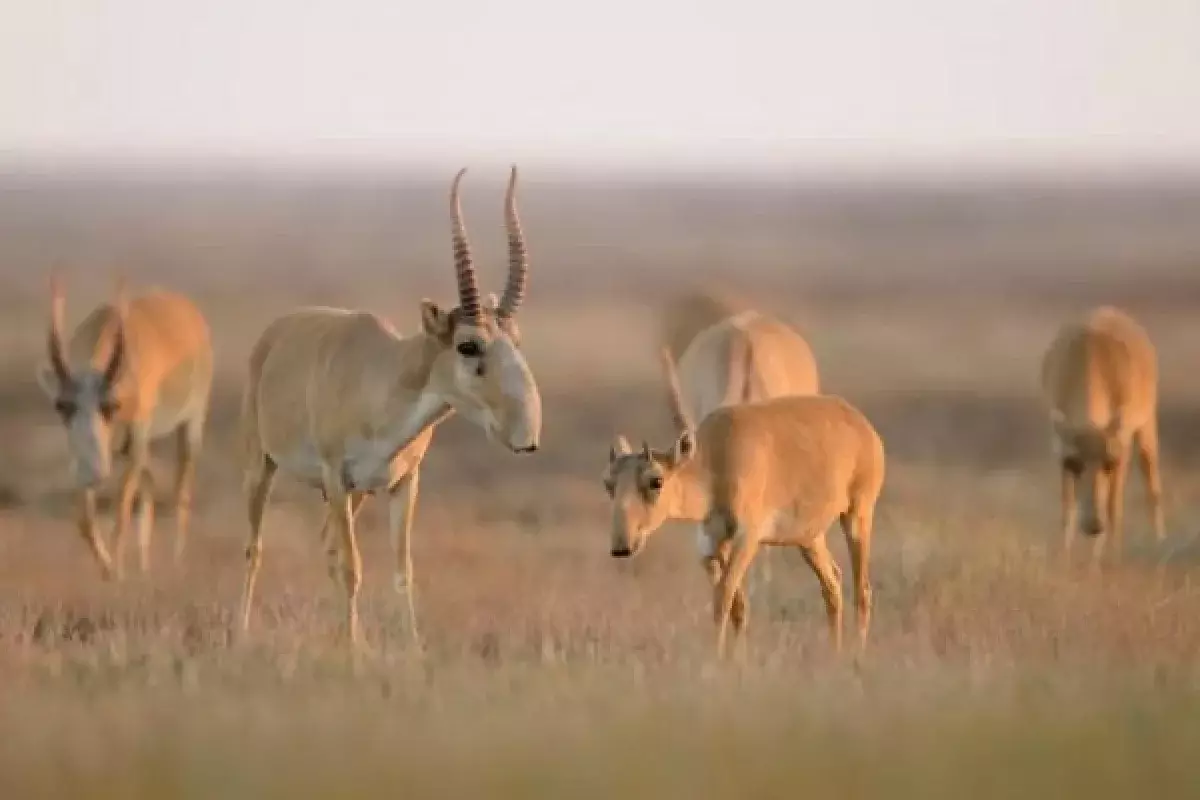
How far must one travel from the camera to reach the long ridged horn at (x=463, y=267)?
5312 mm

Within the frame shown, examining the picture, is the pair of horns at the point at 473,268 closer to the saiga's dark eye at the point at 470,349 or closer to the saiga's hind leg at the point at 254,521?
the saiga's dark eye at the point at 470,349

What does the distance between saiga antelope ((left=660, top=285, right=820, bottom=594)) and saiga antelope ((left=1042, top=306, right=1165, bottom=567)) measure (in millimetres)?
1124

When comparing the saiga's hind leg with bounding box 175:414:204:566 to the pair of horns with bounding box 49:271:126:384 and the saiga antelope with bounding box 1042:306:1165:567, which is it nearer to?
the pair of horns with bounding box 49:271:126:384

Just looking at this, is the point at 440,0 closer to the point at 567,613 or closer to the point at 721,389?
the point at 721,389

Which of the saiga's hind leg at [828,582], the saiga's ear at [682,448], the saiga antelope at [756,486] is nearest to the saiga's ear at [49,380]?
the saiga antelope at [756,486]

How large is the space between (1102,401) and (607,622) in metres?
2.60

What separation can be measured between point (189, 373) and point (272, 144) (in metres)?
1.07

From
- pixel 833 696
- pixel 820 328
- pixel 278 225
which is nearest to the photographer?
pixel 833 696

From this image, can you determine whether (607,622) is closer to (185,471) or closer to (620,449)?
(620,449)

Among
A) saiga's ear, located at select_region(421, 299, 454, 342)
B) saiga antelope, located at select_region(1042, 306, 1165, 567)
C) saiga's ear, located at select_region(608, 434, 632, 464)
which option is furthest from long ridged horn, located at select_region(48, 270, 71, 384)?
saiga antelope, located at select_region(1042, 306, 1165, 567)

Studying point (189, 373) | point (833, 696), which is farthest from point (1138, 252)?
point (189, 373)

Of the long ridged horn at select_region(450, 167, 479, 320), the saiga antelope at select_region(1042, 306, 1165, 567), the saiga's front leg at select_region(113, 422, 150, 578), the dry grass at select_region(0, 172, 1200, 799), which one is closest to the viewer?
the dry grass at select_region(0, 172, 1200, 799)

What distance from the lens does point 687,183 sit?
267 inches

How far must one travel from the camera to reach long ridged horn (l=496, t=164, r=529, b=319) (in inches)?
212
